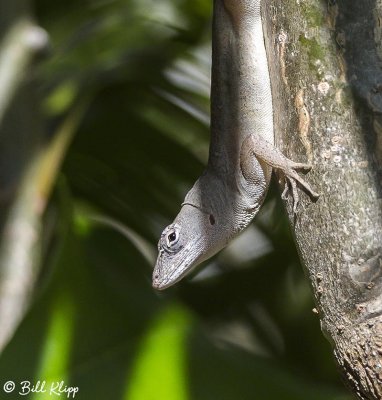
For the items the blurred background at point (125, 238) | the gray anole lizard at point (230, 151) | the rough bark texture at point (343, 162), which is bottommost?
the blurred background at point (125, 238)

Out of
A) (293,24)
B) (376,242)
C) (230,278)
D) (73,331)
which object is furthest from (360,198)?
(230,278)

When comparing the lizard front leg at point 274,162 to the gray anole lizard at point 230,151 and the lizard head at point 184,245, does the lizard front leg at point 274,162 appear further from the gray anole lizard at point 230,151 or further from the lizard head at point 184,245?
the lizard head at point 184,245

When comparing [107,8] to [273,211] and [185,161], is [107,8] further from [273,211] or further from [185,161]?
[273,211]

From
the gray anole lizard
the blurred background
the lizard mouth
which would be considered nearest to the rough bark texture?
the gray anole lizard

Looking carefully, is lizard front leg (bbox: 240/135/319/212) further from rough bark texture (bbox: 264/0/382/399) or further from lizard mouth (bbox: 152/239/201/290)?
lizard mouth (bbox: 152/239/201/290)

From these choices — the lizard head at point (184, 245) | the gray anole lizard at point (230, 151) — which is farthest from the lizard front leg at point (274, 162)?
the lizard head at point (184, 245)

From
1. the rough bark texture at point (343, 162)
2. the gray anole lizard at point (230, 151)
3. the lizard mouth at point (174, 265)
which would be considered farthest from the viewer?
the lizard mouth at point (174, 265)
